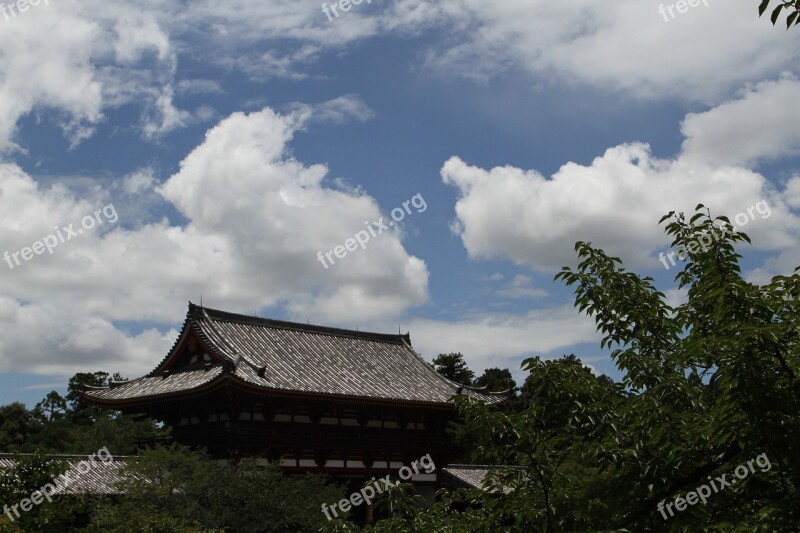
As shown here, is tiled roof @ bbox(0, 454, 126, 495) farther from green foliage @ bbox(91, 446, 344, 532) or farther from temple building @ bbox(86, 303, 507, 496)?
temple building @ bbox(86, 303, 507, 496)

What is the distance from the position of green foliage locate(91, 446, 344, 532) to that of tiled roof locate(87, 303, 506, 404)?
453 centimetres

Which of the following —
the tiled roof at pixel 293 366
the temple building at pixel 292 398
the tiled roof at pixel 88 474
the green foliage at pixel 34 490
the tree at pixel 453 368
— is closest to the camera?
the green foliage at pixel 34 490

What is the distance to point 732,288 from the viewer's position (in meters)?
5.45

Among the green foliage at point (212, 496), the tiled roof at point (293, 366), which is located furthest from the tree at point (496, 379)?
the green foliage at point (212, 496)

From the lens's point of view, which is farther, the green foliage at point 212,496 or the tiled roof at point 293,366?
the tiled roof at point 293,366

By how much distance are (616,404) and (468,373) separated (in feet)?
221

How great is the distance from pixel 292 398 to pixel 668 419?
25.3m

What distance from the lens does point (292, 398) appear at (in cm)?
2994

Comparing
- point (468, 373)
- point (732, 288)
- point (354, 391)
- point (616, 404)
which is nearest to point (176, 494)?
point (354, 391)

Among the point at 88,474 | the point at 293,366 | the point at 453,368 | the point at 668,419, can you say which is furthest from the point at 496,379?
the point at 668,419

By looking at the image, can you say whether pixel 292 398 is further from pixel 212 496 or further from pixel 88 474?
pixel 88 474

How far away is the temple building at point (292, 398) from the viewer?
28.9m

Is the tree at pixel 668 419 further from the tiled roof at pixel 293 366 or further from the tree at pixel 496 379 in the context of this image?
the tree at pixel 496 379

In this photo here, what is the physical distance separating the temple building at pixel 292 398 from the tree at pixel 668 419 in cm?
2200
